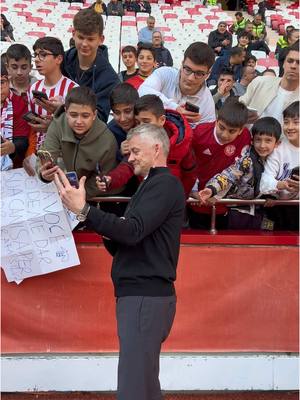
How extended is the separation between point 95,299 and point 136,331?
1186 mm

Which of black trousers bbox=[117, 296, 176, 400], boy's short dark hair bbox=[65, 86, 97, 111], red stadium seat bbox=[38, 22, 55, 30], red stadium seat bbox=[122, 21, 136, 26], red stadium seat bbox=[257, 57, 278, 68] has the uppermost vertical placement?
red stadium seat bbox=[122, 21, 136, 26]

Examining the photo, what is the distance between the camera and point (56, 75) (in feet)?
13.6

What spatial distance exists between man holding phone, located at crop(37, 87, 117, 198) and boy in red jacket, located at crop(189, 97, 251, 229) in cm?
62

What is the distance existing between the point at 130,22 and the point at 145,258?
1624cm

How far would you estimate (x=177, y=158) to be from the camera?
3588 millimetres

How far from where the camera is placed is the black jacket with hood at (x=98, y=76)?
4.06 m

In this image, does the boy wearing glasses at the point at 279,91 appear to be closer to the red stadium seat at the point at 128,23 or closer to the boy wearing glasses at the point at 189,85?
the boy wearing glasses at the point at 189,85

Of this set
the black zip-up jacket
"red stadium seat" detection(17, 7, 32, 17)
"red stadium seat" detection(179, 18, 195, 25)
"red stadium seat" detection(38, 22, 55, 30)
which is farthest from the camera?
"red stadium seat" detection(179, 18, 195, 25)

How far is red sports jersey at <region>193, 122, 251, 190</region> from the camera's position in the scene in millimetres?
3820

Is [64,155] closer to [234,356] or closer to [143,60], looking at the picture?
[234,356]

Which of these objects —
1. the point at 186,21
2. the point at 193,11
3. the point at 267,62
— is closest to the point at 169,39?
the point at 186,21

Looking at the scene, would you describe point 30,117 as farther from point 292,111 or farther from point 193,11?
point 193,11

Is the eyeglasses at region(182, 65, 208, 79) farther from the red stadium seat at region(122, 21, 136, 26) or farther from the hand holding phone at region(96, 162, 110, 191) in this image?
the red stadium seat at region(122, 21, 136, 26)

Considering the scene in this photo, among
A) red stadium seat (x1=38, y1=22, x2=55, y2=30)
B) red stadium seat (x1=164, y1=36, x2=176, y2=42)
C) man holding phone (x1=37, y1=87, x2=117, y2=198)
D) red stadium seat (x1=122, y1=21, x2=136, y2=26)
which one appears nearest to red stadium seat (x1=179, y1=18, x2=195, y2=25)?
red stadium seat (x1=122, y1=21, x2=136, y2=26)
